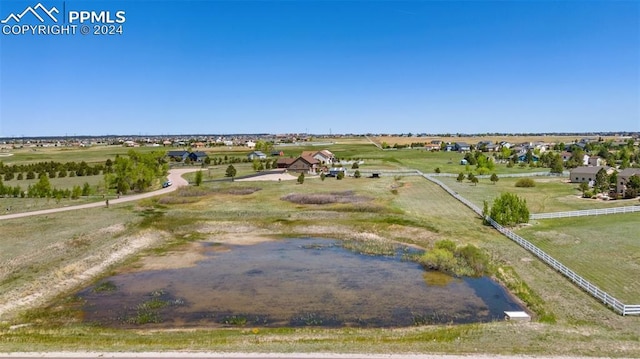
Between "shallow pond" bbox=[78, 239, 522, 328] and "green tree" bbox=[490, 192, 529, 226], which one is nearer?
"shallow pond" bbox=[78, 239, 522, 328]

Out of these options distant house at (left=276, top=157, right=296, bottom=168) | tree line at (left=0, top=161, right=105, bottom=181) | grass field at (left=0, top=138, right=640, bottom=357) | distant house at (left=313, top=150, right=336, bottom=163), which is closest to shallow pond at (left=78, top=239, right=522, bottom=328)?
grass field at (left=0, top=138, right=640, bottom=357)

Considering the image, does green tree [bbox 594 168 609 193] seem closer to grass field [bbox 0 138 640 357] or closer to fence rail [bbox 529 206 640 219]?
grass field [bbox 0 138 640 357]

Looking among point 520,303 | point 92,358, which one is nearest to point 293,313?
point 92,358

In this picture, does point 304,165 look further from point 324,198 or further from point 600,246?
point 600,246

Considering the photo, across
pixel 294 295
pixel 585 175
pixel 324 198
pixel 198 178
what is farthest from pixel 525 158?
pixel 294 295

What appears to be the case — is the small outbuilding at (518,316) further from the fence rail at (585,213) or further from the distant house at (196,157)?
the distant house at (196,157)

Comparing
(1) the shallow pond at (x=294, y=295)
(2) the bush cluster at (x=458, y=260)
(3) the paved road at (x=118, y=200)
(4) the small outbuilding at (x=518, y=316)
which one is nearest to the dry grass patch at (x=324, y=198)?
(3) the paved road at (x=118, y=200)
